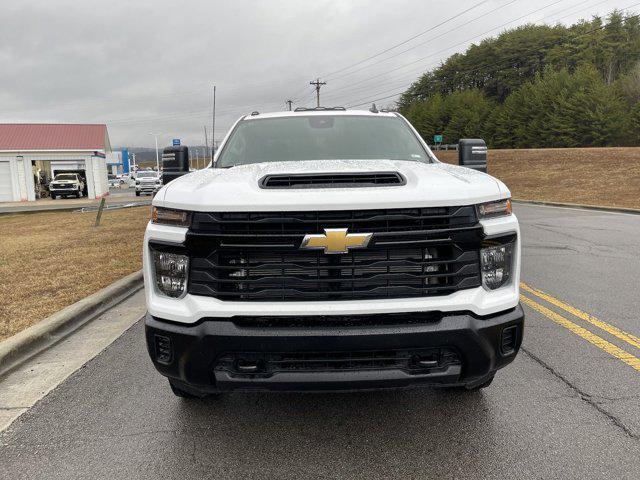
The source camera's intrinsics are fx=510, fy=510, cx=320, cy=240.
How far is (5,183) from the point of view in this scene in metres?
34.0

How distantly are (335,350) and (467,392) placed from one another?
143cm

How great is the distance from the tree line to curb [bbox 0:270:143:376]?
2331 inches

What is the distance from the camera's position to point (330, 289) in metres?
2.57

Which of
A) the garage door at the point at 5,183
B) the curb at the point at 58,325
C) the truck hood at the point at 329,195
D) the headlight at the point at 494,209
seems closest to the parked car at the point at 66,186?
the garage door at the point at 5,183

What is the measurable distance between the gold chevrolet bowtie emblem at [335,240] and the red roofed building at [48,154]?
37.1 meters

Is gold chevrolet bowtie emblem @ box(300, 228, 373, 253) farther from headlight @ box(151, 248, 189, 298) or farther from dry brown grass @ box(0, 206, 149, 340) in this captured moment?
dry brown grass @ box(0, 206, 149, 340)

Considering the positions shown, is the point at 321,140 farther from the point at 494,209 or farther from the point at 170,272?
the point at 170,272

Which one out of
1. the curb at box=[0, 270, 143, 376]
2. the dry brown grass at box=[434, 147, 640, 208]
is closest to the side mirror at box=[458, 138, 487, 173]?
the curb at box=[0, 270, 143, 376]

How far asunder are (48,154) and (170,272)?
37.0m

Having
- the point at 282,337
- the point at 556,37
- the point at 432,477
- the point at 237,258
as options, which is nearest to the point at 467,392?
the point at 432,477

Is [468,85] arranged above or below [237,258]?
above

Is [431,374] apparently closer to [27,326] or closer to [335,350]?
[335,350]

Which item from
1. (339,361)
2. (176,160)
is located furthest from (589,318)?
(176,160)

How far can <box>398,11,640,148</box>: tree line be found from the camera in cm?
5578
